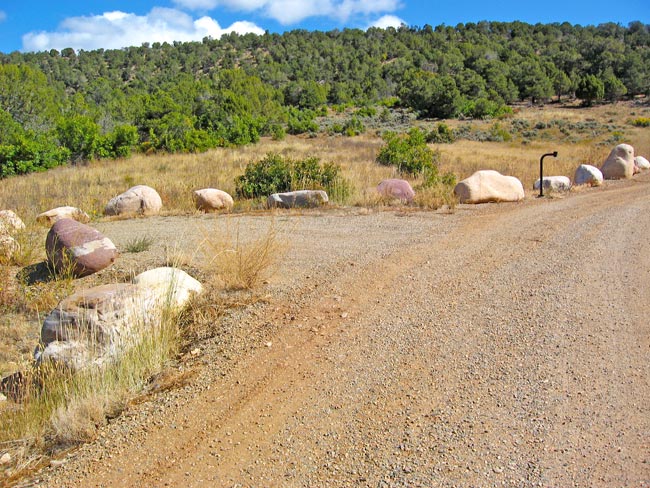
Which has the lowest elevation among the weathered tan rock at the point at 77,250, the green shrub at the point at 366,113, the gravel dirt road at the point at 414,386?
the gravel dirt road at the point at 414,386

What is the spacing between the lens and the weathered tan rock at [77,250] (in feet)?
22.5

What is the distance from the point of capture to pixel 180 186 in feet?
43.1

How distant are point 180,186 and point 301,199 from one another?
12.3 ft

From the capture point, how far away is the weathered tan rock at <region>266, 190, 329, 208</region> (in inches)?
422

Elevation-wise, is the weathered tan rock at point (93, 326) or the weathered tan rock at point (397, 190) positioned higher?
the weathered tan rock at point (397, 190)

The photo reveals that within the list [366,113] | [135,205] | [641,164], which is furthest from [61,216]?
[366,113]

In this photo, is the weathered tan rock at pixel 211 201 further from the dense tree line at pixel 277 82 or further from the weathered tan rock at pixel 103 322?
the dense tree line at pixel 277 82

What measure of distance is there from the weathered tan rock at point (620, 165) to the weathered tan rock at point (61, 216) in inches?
465

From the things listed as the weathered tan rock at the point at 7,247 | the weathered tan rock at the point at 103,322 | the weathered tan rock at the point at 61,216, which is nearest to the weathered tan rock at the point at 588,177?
the weathered tan rock at the point at 61,216

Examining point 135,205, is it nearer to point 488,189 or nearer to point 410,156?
point 488,189

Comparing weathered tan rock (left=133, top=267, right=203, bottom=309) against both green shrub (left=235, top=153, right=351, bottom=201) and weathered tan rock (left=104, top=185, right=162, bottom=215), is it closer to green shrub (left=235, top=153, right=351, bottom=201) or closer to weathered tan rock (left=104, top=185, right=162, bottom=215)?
weathered tan rock (left=104, top=185, right=162, bottom=215)

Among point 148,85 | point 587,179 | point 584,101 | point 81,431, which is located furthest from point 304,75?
point 81,431

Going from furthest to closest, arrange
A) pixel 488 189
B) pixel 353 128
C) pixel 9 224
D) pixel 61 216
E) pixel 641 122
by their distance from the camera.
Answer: pixel 353 128 < pixel 641 122 < pixel 488 189 < pixel 61 216 < pixel 9 224

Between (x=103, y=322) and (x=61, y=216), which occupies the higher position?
(x=61, y=216)
